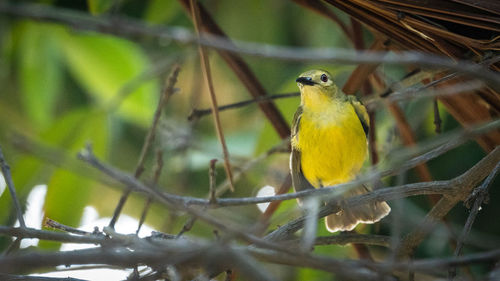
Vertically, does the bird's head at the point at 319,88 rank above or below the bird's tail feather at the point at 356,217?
above

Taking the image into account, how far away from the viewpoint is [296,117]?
3.21 meters

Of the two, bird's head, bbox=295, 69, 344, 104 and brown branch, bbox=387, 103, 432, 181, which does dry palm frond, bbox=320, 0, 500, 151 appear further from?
bird's head, bbox=295, 69, 344, 104

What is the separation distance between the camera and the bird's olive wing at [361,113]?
3.11 m

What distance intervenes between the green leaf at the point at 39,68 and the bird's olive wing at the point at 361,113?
1668 mm

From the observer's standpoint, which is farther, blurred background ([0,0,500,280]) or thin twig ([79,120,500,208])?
blurred background ([0,0,500,280])

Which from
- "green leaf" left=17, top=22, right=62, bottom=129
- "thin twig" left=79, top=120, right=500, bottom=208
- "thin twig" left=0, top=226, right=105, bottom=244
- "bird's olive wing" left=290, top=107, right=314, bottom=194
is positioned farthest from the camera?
"green leaf" left=17, top=22, right=62, bottom=129

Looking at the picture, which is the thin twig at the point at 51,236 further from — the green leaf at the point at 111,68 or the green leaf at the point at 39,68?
the green leaf at the point at 39,68

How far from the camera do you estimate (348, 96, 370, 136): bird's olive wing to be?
311 centimetres

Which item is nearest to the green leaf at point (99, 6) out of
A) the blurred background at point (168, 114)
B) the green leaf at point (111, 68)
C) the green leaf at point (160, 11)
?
the blurred background at point (168, 114)

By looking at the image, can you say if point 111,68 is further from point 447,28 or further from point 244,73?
point 447,28

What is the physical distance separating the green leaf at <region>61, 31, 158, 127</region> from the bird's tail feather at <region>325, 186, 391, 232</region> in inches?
44.8

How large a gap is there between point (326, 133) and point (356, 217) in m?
0.51

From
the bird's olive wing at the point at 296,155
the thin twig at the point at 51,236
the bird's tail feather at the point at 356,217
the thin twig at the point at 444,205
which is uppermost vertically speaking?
the bird's olive wing at the point at 296,155

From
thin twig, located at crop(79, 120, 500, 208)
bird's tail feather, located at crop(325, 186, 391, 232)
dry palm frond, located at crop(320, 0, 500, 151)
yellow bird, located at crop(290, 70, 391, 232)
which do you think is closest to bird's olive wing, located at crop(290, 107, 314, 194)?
yellow bird, located at crop(290, 70, 391, 232)
